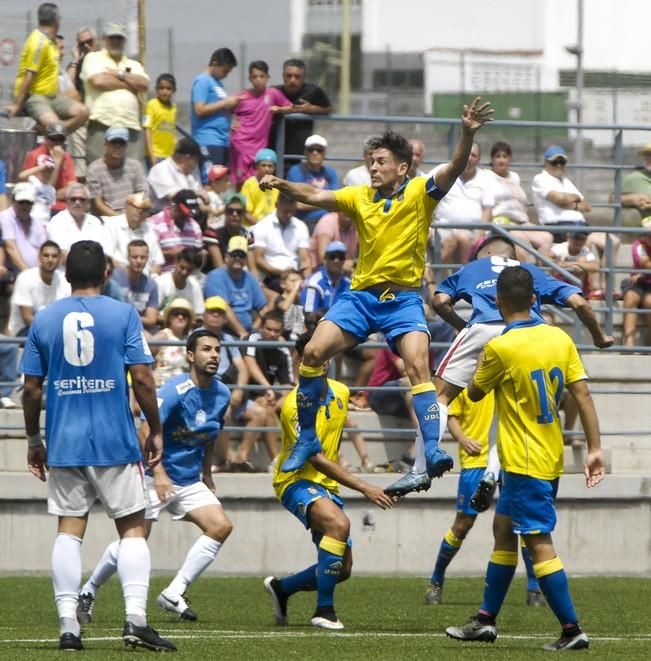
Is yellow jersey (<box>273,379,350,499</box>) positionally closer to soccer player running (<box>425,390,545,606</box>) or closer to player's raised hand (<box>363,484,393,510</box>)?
player's raised hand (<box>363,484,393,510</box>)

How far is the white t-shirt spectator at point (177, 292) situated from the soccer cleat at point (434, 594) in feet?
14.9

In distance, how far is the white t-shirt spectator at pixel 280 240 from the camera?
17453mm

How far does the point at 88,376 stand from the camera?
9273 mm

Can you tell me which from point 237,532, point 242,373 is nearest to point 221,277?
point 242,373

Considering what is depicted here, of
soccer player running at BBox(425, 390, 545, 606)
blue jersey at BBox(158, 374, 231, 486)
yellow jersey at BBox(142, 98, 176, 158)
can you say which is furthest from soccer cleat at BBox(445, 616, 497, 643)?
yellow jersey at BBox(142, 98, 176, 158)

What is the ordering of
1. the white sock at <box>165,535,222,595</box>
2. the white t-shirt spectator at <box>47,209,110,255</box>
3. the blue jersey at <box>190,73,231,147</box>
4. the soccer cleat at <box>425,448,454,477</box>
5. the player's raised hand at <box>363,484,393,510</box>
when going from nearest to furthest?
the soccer cleat at <box>425,448,454,477</box>
the player's raised hand at <box>363,484,393,510</box>
the white sock at <box>165,535,222,595</box>
the white t-shirt spectator at <box>47,209,110,255</box>
the blue jersey at <box>190,73,231,147</box>

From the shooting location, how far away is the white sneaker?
1089 centimetres

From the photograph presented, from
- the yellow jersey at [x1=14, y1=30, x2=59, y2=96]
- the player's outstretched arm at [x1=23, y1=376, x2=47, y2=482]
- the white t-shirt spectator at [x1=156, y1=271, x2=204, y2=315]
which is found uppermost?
the yellow jersey at [x1=14, y1=30, x2=59, y2=96]

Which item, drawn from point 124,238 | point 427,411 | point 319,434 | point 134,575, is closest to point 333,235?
point 124,238

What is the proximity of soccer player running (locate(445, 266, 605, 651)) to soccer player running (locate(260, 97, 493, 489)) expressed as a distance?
1.17 meters

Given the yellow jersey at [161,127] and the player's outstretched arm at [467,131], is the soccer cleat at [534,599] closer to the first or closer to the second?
the player's outstretched arm at [467,131]

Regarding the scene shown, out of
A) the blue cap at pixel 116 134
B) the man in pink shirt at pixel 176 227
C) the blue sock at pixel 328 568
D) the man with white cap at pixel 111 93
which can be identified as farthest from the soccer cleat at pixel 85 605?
the man with white cap at pixel 111 93

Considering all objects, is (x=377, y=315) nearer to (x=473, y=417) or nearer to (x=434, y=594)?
(x=473, y=417)

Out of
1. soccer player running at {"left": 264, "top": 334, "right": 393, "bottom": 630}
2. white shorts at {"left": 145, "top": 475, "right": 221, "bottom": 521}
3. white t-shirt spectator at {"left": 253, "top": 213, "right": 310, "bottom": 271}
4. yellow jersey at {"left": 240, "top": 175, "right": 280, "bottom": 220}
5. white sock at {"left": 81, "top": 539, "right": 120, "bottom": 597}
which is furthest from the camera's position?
yellow jersey at {"left": 240, "top": 175, "right": 280, "bottom": 220}
